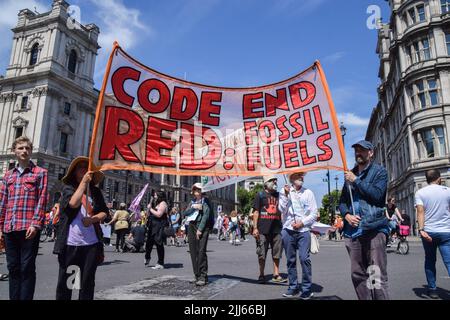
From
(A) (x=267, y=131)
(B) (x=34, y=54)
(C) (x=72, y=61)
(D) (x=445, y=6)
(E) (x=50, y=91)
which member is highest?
(C) (x=72, y=61)

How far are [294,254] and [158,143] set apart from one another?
274cm

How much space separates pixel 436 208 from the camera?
217 inches

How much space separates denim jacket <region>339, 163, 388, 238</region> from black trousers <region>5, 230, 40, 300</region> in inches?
145

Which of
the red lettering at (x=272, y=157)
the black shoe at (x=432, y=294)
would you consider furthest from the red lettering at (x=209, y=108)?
the black shoe at (x=432, y=294)

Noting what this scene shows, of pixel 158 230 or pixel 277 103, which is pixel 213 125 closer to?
pixel 277 103

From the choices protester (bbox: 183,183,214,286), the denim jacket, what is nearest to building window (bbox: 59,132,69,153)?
protester (bbox: 183,183,214,286)

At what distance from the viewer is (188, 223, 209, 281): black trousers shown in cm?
633

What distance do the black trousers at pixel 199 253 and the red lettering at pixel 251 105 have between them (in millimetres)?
2427

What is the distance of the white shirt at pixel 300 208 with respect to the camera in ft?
17.9

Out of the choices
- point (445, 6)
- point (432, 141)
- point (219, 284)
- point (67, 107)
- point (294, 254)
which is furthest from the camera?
point (67, 107)

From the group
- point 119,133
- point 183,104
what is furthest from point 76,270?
point 183,104

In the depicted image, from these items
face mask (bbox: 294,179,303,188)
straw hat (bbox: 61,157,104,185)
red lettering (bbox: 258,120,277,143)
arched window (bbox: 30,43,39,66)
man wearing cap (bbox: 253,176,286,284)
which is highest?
arched window (bbox: 30,43,39,66)

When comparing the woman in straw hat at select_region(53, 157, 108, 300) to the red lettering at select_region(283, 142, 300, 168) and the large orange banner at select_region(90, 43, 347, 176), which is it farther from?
the red lettering at select_region(283, 142, 300, 168)

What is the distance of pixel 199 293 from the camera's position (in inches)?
214
